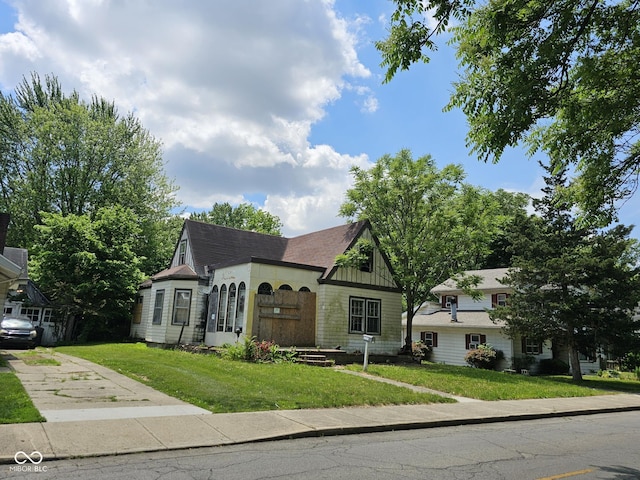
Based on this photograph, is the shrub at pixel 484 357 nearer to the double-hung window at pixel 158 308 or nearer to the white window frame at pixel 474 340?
the white window frame at pixel 474 340

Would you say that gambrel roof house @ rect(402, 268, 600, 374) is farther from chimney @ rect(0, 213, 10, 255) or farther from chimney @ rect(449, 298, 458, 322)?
chimney @ rect(0, 213, 10, 255)

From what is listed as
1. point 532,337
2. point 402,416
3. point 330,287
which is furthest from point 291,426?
point 532,337

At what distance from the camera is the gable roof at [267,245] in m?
23.3

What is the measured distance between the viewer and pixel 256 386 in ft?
36.9

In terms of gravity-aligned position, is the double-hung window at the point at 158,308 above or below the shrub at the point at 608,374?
above

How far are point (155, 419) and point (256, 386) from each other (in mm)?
3833

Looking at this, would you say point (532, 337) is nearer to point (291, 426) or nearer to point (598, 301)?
point (598, 301)

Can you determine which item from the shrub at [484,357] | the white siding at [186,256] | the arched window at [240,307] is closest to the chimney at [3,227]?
the white siding at [186,256]

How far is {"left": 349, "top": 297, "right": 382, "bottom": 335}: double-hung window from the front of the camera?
72.5 ft

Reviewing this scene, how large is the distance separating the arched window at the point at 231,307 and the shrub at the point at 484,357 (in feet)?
51.0

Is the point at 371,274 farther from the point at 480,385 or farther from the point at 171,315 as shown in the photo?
the point at 171,315

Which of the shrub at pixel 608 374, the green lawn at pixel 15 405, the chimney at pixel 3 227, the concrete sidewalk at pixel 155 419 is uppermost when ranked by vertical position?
the chimney at pixel 3 227

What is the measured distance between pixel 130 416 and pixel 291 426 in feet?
9.08

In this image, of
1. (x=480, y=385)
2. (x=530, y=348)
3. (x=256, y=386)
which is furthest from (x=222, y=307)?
(x=530, y=348)
